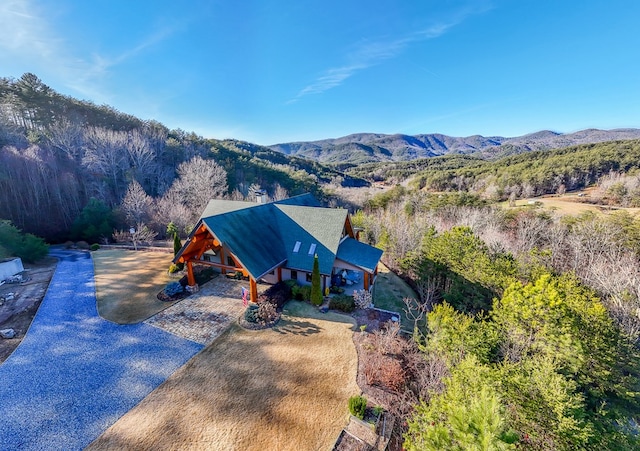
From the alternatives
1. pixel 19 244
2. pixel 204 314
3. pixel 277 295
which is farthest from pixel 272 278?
pixel 19 244

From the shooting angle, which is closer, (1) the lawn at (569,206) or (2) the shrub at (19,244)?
(2) the shrub at (19,244)

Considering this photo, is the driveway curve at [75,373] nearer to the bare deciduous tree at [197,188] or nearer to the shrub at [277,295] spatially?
the shrub at [277,295]

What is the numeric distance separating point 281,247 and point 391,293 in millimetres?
10309

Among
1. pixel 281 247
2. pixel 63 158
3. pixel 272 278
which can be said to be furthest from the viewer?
pixel 63 158

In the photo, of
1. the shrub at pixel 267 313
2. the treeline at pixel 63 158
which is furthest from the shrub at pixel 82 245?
the shrub at pixel 267 313

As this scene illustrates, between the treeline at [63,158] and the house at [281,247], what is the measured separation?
2131 cm

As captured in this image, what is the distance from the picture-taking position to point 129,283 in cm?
2036

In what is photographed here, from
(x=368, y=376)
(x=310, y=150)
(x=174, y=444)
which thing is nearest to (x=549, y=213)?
(x=368, y=376)

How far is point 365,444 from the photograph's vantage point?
8.81 m

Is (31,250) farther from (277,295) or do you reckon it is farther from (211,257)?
(277,295)

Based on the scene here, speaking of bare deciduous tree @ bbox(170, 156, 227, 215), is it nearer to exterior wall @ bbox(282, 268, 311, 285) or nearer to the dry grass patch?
exterior wall @ bbox(282, 268, 311, 285)

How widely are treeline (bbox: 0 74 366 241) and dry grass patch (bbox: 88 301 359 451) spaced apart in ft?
95.9

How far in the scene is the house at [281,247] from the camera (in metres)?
17.2

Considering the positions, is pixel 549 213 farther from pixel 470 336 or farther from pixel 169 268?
pixel 169 268
